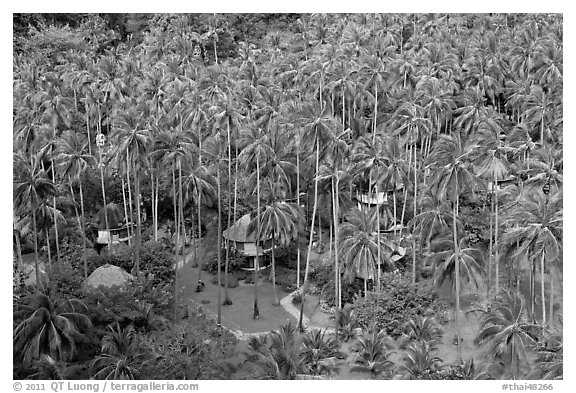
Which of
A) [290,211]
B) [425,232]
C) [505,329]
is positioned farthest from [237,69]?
[505,329]

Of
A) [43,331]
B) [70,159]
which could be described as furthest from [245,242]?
[43,331]

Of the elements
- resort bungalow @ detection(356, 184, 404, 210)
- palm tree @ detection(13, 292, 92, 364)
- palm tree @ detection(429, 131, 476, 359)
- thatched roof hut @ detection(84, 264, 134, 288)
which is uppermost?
palm tree @ detection(429, 131, 476, 359)

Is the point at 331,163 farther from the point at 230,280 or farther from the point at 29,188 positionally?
the point at 29,188

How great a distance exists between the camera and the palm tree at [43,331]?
39.0 meters

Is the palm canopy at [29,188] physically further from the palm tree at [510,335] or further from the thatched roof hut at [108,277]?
the palm tree at [510,335]

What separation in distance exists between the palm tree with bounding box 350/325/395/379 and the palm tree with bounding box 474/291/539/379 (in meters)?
7.31

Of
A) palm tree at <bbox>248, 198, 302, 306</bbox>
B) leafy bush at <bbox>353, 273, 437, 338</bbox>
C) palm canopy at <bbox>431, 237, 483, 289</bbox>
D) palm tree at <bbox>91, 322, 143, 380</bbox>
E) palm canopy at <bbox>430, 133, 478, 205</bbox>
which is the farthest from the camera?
palm tree at <bbox>248, 198, 302, 306</bbox>

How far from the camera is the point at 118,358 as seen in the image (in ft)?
132

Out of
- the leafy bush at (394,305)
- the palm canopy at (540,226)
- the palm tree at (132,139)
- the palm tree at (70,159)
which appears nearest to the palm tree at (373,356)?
the leafy bush at (394,305)

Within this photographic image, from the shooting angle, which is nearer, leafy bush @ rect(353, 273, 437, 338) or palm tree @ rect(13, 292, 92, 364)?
palm tree @ rect(13, 292, 92, 364)

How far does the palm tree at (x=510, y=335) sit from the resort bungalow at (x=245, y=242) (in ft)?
81.3

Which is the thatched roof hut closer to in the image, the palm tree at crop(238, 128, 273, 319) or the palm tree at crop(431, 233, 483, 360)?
the palm tree at crop(238, 128, 273, 319)

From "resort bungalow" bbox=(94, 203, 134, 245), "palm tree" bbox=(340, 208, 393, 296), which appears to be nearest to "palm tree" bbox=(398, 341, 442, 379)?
"palm tree" bbox=(340, 208, 393, 296)

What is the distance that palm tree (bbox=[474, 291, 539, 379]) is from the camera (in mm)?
38969
